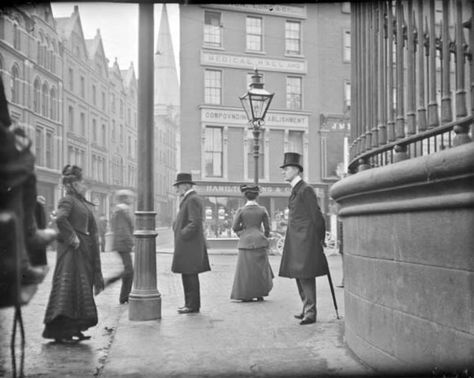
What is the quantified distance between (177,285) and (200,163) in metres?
4.30

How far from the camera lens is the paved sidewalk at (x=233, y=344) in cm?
361

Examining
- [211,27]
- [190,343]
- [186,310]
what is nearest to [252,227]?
[186,310]

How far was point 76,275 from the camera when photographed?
4.55m

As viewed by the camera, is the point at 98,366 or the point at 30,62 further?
the point at 98,366

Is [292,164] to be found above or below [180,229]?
above

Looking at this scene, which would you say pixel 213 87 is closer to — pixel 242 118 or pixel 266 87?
pixel 266 87

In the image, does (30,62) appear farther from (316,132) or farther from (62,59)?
(316,132)

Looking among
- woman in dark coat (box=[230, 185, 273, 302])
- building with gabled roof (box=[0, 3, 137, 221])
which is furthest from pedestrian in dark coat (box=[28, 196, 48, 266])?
woman in dark coat (box=[230, 185, 273, 302])

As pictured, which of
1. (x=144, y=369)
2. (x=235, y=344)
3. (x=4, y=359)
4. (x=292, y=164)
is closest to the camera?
(x=4, y=359)

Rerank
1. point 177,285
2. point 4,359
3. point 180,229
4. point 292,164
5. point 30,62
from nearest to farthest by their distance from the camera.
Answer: point 4,359
point 30,62
point 292,164
point 180,229
point 177,285

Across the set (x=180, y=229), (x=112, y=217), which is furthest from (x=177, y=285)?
(x=112, y=217)

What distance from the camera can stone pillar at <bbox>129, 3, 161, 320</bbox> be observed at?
5684mm

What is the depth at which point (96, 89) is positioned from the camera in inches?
123

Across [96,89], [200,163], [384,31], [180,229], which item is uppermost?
[384,31]
